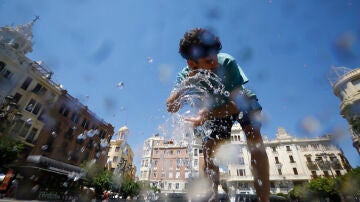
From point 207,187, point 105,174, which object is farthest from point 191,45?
point 105,174

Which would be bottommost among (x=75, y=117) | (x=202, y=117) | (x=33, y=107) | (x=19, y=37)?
(x=202, y=117)

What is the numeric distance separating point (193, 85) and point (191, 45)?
2.08ft

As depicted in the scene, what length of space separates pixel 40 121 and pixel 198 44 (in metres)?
27.5

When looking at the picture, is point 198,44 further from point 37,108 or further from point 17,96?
point 37,108

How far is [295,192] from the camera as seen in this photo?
102 feet

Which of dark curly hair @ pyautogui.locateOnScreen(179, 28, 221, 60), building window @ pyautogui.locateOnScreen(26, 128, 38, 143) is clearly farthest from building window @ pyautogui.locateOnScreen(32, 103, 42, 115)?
dark curly hair @ pyautogui.locateOnScreen(179, 28, 221, 60)

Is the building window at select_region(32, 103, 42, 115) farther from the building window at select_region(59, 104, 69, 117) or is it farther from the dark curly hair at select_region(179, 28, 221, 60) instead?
the dark curly hair at select_region(179, 28, 221, 60)

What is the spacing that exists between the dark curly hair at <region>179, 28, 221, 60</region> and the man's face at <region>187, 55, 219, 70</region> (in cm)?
4

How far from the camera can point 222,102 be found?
7.95 feet

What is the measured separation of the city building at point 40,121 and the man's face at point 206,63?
17.7 metres

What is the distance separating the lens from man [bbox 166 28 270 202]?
7.26ft

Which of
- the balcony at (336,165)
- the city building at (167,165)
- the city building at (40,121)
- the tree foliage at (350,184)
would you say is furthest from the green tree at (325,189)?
the city building at (40,121)

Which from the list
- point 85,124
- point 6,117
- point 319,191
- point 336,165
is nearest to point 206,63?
point 6,117

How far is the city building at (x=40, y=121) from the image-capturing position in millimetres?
18219
